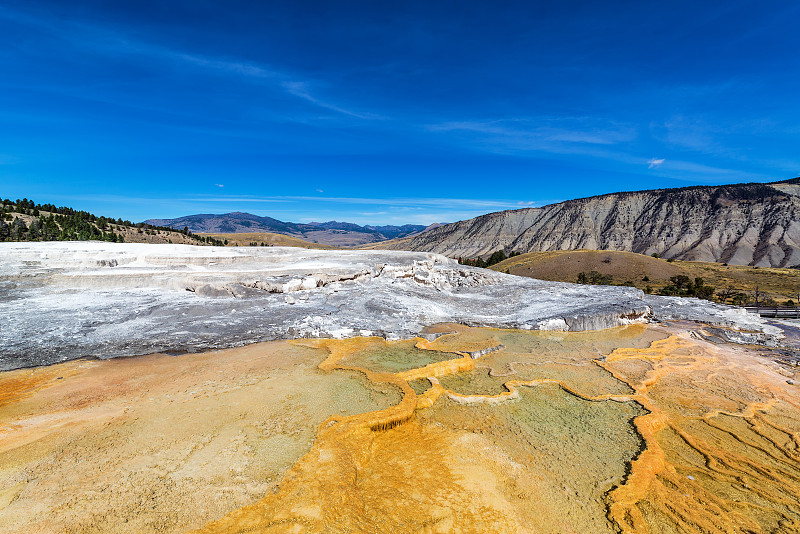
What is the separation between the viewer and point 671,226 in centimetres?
8581

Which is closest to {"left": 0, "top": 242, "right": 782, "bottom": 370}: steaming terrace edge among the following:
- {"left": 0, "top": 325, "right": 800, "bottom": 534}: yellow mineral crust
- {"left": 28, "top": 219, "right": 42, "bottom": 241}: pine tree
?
{"left": 0, "top": 325, "right": 800, "bottom": 534}: yellow mineral crust

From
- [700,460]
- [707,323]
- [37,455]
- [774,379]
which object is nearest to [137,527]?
[37,455]

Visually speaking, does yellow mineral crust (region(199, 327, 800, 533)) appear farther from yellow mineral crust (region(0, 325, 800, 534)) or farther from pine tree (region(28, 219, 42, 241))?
pine tree (region(28, 219, 42, 241))

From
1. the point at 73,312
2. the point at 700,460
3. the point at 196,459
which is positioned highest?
the point at 73,312

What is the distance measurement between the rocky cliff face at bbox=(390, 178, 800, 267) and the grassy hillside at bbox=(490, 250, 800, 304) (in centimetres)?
2795

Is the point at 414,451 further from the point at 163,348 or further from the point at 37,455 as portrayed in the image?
the point at 163,348

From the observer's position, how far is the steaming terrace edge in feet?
36.7

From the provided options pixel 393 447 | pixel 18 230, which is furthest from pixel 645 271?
pixel 18 230

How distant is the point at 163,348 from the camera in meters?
10.5

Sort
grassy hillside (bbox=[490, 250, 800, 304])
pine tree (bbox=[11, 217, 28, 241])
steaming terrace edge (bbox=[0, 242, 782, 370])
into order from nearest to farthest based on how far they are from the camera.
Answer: steaming terrace edge (bbox=[0, 242, 782, 370]) < pine tree (bbox=[11, 217, 28, 241]) < grassy hillside (bbox=[490, 250, 800, 304])

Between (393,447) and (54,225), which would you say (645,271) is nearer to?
(393,447)

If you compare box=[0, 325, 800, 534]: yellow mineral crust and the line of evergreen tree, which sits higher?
the line of evergreen tree

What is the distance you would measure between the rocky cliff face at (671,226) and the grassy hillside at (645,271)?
2795cm

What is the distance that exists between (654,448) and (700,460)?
2.29ft
